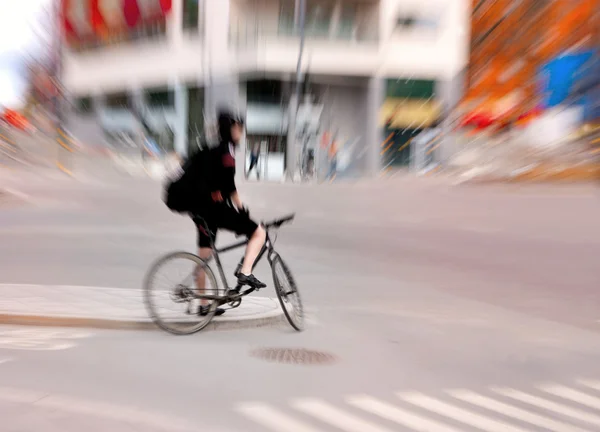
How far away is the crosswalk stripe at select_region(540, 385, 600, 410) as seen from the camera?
4.42 meters

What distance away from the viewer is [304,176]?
3444 cm

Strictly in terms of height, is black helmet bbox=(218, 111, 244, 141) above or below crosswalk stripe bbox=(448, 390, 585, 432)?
above

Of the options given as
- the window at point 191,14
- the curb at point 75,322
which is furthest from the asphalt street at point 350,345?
the window at point 191,14

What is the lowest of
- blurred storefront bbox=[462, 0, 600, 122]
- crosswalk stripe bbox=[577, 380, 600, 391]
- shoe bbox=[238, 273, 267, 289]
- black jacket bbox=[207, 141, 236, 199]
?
crosswalk stripe bbox=[577, 380, 600, 391]

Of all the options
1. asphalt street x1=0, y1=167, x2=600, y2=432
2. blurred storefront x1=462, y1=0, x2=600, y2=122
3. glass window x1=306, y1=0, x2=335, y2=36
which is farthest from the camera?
glass window x1=306, y1=0, x2=335, y2=36

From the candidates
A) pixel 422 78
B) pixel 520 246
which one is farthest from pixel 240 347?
pixel 422 78

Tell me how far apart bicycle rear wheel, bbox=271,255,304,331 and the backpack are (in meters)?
0.94

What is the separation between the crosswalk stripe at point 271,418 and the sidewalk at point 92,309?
203 cm

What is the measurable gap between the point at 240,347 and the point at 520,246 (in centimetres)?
817

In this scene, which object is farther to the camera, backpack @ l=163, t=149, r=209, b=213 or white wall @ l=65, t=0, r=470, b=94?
white wall @ l=65, t=0, r=470, b=94

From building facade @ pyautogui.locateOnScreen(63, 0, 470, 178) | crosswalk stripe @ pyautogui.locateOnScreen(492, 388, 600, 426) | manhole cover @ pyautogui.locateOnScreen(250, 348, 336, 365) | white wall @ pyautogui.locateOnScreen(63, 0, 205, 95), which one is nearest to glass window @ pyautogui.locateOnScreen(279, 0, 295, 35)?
building facade @ pyautogui.locateOnScreen(63, 0, 470, 178)

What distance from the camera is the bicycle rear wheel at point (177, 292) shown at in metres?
5.69

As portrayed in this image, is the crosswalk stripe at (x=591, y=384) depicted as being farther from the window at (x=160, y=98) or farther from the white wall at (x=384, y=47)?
the window at (x=160, y=98)

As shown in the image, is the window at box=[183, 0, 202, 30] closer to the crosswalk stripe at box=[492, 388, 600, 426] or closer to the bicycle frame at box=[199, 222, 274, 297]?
the bicycle frame at box=[199, 222, 274, 297]
